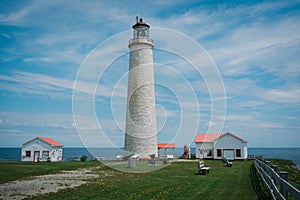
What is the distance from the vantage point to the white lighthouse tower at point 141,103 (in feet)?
94.1

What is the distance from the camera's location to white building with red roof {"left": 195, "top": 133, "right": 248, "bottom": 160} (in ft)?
111

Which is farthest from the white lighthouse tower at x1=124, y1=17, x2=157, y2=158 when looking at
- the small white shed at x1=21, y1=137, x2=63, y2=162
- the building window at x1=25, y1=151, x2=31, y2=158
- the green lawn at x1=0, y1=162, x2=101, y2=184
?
the building window at x1=25, y1=151, x2=31, y2=158

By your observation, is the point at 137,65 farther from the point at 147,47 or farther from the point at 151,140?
the point at 151,140

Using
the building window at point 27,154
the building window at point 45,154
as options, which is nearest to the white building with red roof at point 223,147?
the building window at point 45,154

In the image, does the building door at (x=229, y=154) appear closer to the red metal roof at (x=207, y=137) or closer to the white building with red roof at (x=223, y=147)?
the white building with red roof at (x=223, y=147)

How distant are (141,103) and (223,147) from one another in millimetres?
12586

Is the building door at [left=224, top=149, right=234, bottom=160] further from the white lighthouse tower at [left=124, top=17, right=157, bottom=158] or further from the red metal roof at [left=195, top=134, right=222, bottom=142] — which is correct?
the white lighthouse tower at [left=124, top=17, right=157, bottom=158]

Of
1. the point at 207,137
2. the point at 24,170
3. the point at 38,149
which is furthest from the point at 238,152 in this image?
the point at 24,170

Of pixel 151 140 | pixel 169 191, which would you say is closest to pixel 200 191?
pixel 169 191

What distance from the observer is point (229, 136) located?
34.5m

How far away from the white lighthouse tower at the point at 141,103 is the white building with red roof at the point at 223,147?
897cm

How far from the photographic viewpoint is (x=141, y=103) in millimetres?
28719

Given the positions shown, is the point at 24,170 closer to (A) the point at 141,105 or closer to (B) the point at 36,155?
(A) the point at 141,105

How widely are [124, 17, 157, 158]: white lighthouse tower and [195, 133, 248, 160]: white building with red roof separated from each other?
8.97 metres
